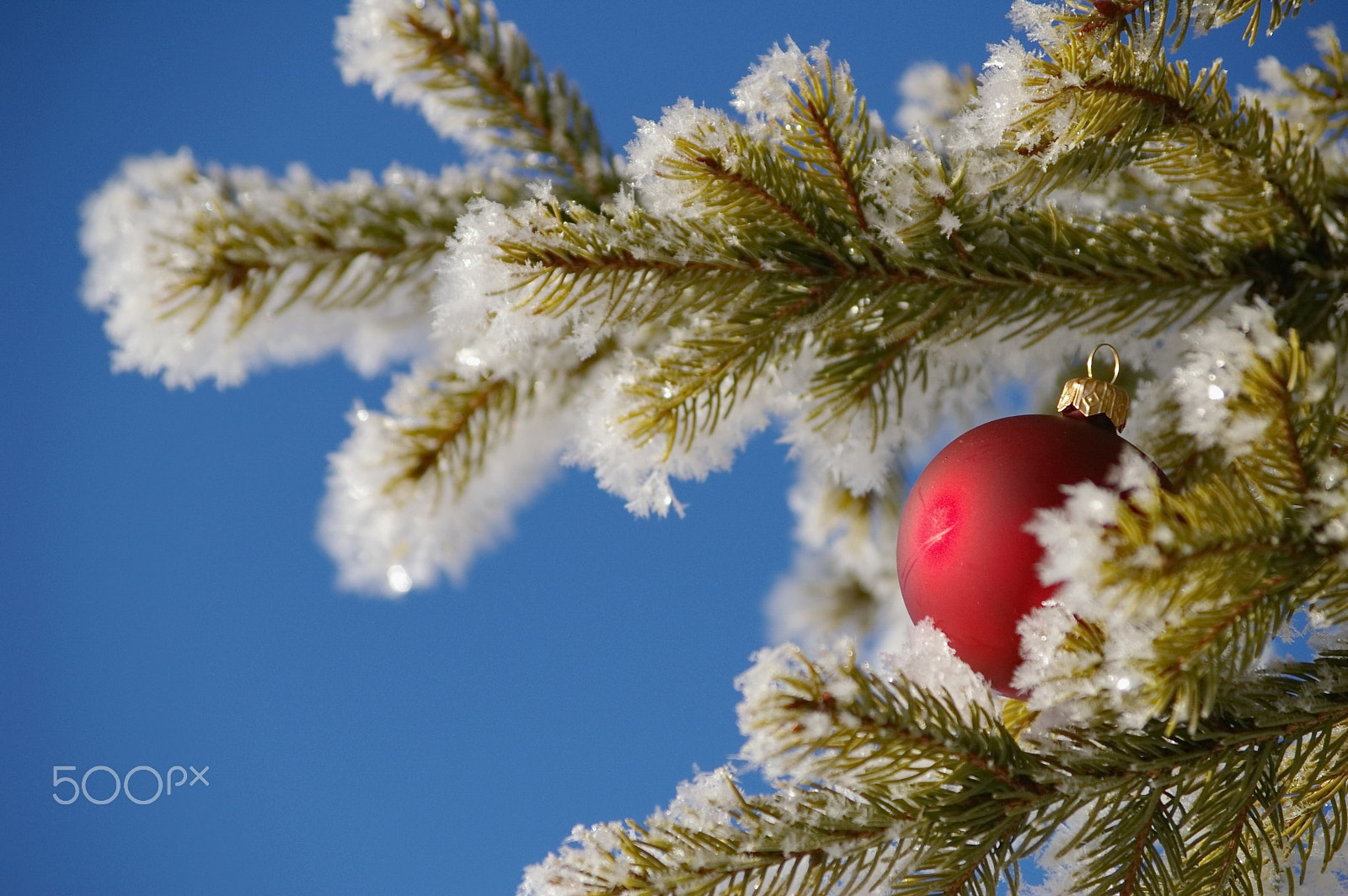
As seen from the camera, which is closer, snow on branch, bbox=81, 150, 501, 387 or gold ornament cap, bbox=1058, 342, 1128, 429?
gold ornament cap, bbox=1058, 342, 1128, 429

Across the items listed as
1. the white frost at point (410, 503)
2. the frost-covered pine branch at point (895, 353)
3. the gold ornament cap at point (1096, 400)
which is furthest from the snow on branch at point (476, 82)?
the gold ornament cap at point (1096, 400)

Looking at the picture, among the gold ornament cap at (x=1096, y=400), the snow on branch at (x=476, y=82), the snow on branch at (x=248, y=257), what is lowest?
the gold ornament cap at (x=1096, y=400)

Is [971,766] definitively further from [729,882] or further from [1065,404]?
[1065,404]

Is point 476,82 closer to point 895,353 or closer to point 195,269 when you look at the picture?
point 195,269

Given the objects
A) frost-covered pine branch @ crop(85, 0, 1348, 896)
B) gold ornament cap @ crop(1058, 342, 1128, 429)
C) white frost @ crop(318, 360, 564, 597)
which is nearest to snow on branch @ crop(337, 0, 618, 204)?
frost-covered pine branch @ crop(85, 0, 1348, 896)

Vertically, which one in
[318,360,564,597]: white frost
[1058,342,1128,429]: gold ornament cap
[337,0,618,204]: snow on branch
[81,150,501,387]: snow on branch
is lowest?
[1058,342,1128,429]: gold ornament cap

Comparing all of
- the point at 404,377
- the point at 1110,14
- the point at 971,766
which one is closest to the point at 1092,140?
the point at 1110,14

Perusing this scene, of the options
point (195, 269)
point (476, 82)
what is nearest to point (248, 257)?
point (195, 269)

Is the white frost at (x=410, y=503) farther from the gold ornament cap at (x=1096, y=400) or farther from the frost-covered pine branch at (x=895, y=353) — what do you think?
the gold ornament cap at (x=1096, y=400)

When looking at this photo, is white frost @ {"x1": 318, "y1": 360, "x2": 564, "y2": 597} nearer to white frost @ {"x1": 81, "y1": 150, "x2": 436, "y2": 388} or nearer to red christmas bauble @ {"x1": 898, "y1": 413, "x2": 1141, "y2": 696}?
white frost @ {"x1": 81, "y1": 150, "x2": 436, "y2": 388}
